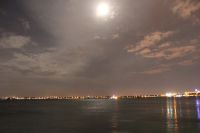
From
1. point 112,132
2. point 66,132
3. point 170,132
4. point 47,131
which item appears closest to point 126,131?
point 112,132

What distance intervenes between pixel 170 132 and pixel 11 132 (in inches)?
1141

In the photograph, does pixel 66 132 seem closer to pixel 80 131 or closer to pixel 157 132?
pixel 80 131

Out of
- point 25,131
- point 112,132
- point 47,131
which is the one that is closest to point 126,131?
point 112,132

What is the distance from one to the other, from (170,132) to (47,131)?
865 inches

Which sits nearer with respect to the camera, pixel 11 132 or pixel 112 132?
pixel 112 132

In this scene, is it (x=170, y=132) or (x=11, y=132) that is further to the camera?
(x=11, y=132)

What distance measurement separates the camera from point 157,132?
46.0m

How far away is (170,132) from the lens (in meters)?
46.2

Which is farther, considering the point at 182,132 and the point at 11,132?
the point at 11,132

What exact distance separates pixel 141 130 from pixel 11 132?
2413 centimetres

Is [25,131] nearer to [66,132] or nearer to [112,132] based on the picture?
[66,132]

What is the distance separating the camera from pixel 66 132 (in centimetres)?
4794

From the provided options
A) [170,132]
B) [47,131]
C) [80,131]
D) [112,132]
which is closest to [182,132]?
[170,132]

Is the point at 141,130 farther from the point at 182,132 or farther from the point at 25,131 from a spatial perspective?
the point at 25,131
